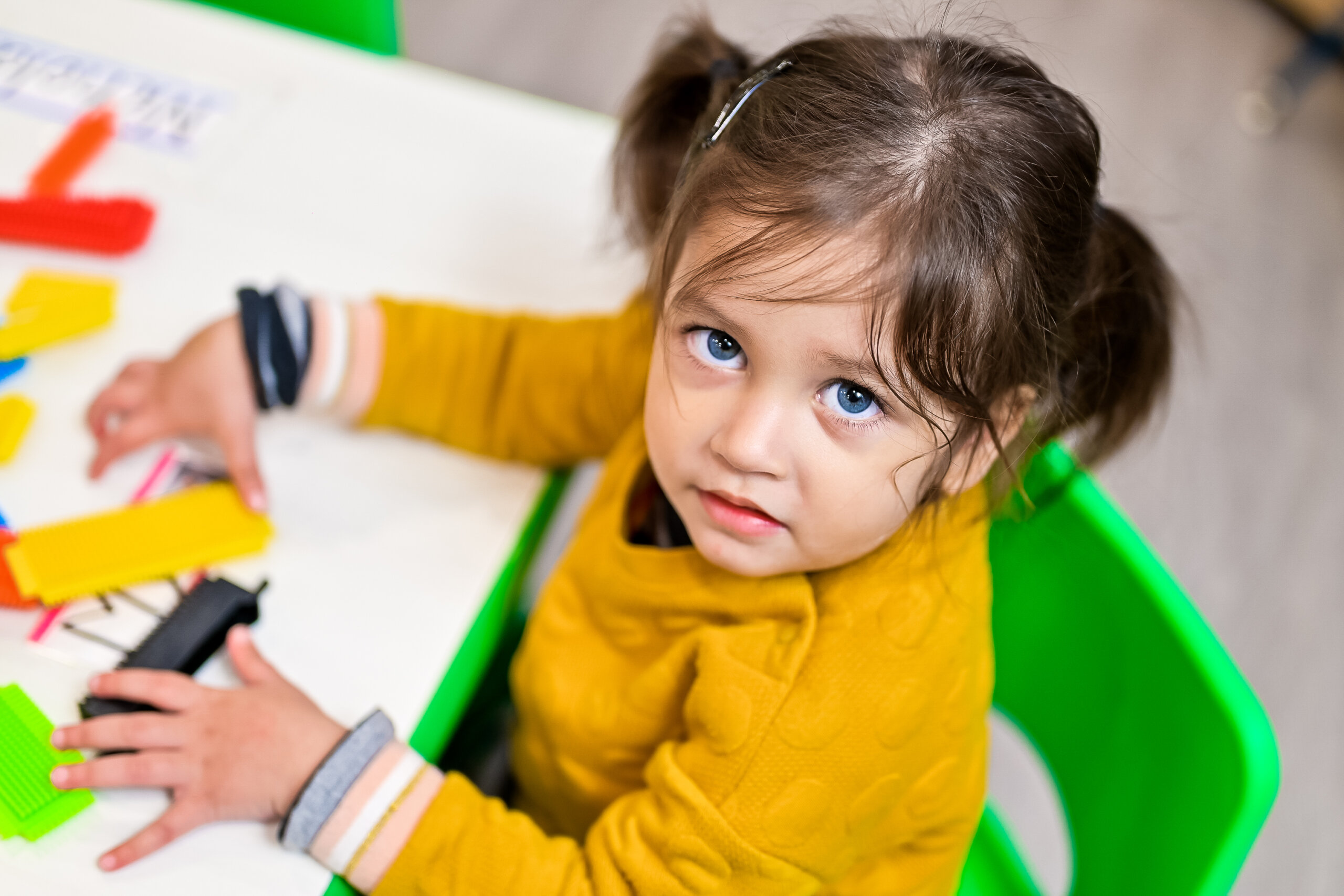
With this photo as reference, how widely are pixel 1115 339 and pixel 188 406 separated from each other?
1.82 feet

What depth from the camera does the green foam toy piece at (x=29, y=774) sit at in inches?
19.4

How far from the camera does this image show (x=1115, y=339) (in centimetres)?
61

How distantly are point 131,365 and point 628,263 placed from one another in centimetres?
36

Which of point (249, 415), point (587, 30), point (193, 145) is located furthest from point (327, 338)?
point (587, 30)

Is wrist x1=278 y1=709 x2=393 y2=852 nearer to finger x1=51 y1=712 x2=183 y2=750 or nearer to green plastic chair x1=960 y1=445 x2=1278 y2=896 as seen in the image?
finger x1=51 y1=712 x2=183 y2=750

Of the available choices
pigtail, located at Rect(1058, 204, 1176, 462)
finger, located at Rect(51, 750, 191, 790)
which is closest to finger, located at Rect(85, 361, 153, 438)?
finger, located at Rect(51, 750, 191, 790)

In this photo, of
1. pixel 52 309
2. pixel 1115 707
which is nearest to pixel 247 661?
pixel 52 309

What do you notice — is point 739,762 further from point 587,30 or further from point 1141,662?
point 587,30

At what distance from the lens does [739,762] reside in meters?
0.52

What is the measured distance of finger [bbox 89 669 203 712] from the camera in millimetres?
540

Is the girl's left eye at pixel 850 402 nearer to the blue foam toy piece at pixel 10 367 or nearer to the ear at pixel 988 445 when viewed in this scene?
the ear at pixel 988 445

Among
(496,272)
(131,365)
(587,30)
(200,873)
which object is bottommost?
(200,873)

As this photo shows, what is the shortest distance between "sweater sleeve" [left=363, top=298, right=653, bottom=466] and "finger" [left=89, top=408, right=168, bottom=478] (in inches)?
5.0

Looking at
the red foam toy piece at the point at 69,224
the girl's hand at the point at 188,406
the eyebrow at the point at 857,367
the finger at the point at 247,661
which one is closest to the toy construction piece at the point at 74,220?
the red foam toy piece at the point at 69,224
